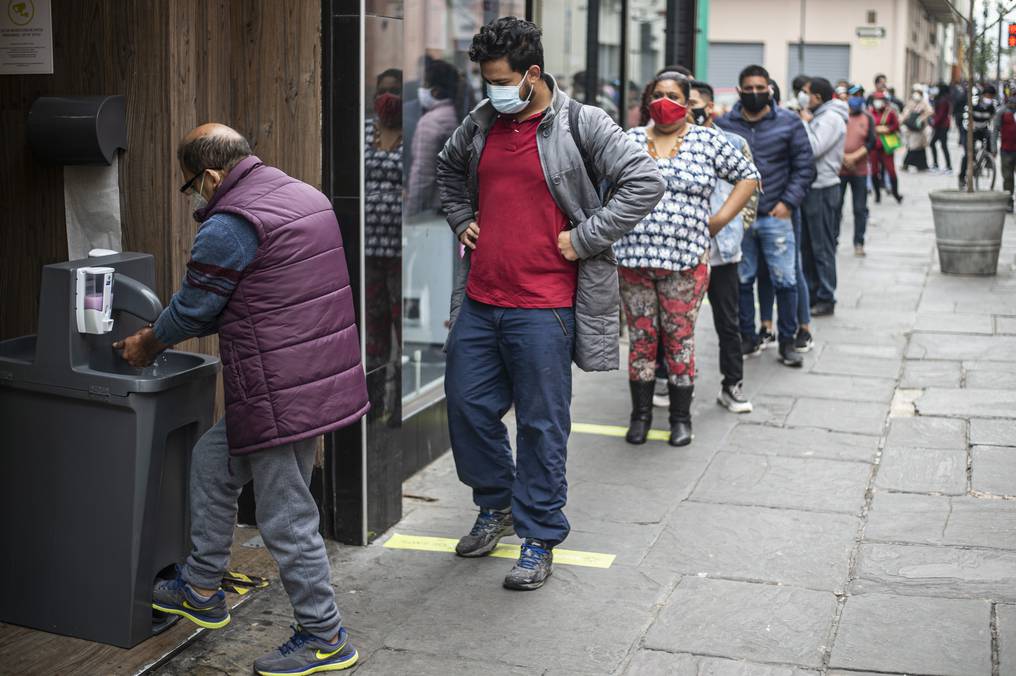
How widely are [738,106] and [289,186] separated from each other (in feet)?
16.5

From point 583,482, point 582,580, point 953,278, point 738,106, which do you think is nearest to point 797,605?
point 582,580

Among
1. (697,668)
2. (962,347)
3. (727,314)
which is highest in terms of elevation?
(727,314)

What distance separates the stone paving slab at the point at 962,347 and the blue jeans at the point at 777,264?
1013 mm

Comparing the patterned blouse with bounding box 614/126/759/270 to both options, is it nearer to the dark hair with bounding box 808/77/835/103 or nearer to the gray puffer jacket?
the gray puffer jacket

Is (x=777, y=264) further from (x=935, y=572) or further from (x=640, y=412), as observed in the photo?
(x=935, y=572)

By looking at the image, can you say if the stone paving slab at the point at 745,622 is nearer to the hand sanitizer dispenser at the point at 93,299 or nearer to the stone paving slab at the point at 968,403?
the hand sanitizer dispenser at the point at 93,299

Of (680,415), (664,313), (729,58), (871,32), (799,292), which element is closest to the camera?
(664,313)

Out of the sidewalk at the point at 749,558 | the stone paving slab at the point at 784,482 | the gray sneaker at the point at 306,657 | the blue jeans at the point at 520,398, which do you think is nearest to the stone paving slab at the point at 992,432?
the sidewalk at the point at 749,558

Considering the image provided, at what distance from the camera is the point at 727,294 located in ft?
24.1

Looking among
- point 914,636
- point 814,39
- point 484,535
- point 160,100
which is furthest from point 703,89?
point 814,39

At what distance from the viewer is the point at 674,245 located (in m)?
6.35

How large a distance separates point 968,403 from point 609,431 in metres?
2.21

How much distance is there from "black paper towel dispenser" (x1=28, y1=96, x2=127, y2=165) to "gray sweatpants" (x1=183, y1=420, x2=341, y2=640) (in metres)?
1.14

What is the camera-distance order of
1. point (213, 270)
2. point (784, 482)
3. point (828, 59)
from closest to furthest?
point (213, 270) < point (784, 482) < point (828, 59)
